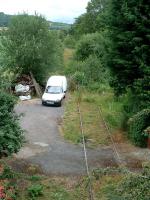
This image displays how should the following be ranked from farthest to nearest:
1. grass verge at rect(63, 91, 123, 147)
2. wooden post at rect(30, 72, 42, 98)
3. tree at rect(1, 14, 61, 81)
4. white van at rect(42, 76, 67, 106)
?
1. tree at rect(1, 14, 61, 81)
2. wooden post at rect(30, 72, 42, 98)
3. white van at rect(42, 76, 67, 106)
4. grass verge at rect(63, 91, 123, 147)

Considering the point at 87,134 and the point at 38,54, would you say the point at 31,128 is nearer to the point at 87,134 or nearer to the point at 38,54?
the point at 87,134

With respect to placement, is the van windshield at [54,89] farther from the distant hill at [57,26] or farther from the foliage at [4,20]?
the foliage at [4,20]

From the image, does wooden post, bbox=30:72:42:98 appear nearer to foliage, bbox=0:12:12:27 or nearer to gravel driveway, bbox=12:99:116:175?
foliage, bbox=0:12:12:27

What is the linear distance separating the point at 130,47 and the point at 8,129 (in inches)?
328

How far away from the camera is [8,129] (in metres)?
16.3

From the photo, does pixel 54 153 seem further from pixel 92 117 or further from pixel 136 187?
pixel 136 187

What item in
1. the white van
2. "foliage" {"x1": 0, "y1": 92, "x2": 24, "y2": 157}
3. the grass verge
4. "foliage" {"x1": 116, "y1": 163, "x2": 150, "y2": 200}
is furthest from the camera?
the white van

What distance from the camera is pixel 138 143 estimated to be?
21922 mm

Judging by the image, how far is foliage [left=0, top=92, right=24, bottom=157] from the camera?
16.0 m

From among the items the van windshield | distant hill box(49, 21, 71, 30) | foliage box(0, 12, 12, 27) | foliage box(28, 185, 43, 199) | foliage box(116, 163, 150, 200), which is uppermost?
foliage box(0, 12, 12, 27)

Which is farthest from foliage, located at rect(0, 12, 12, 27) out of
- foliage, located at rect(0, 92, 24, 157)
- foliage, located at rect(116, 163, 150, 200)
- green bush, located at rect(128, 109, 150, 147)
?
foliage, located at rect(116, 163, 150, 200)

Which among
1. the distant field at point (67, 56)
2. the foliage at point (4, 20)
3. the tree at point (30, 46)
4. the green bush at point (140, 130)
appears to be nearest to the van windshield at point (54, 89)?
the tree at point (30, 46)

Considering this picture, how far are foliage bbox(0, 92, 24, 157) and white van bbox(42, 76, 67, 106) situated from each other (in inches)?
616

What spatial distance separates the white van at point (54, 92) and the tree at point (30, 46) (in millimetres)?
2654
